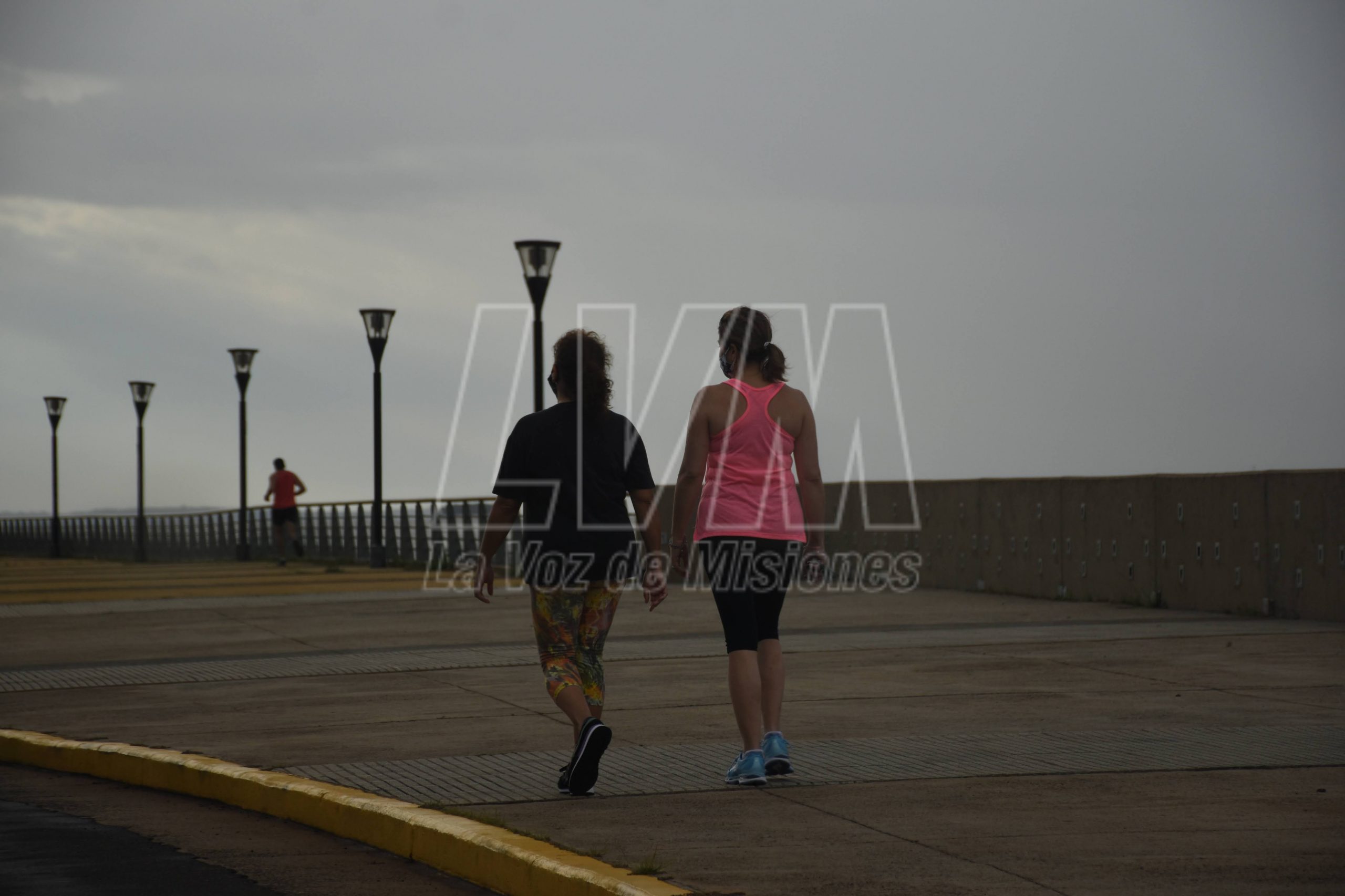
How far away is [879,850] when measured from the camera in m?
5.41

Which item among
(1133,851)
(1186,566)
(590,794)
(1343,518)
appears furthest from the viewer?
(1186,566)

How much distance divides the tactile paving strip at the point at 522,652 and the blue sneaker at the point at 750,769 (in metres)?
5.20

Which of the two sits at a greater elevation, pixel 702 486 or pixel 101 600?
pixel 702 486

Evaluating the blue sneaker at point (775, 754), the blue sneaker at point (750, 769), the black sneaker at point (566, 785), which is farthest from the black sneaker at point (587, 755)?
the blue sneaker at point (775, 754)

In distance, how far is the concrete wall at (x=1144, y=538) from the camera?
47.7 ft

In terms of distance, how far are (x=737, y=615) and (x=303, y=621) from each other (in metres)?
10.1

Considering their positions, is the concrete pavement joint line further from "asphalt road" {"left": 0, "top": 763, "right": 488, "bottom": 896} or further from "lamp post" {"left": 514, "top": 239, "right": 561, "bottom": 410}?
"asphalt road" {"left": 0, "top": 763, "right": 488, "bottom": 896}

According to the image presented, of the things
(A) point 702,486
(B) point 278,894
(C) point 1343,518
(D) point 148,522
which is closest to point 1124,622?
(C) point 1343,518

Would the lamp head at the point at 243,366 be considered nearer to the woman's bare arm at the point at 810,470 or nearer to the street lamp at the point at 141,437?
the street lamp at the point at 141,437

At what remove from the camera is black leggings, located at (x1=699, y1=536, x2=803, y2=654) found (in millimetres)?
6785

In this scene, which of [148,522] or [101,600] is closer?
[101,600]

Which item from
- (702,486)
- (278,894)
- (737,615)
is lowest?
(278,894)

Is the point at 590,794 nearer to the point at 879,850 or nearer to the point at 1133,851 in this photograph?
the point at 879,850

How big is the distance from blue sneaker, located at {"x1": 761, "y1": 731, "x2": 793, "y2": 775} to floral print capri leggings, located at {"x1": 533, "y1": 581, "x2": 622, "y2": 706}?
2.23 feet
